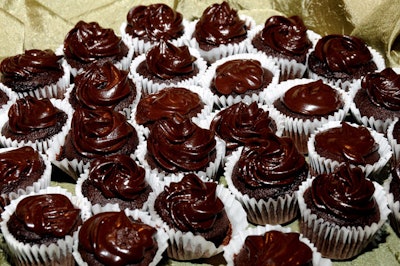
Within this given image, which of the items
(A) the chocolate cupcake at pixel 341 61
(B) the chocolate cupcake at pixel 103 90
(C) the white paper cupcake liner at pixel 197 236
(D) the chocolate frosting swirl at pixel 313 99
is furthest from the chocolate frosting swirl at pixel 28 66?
(A) the chocolate cupcake at pixel 341 61

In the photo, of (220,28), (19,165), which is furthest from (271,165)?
(220,28)

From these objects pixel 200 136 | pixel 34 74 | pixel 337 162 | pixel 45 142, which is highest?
pixel 200 136

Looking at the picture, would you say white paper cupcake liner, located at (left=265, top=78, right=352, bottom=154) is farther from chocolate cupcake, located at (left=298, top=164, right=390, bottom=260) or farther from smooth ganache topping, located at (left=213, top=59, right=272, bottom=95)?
chocolate cupcake, located at (left=298, top=164, right=390, bottom=260)

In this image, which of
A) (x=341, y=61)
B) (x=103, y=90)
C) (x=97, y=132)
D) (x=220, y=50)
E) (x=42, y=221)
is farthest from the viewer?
(x=220, y=50)

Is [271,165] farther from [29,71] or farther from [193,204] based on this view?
[29,71]

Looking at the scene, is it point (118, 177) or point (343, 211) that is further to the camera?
point (118, 177)

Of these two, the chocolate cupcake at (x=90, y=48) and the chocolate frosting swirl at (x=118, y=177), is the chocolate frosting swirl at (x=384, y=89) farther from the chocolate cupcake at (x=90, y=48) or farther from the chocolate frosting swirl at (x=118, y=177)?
the chocolate cupcake at (x=90, y=48)

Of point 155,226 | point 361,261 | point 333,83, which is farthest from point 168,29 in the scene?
point 361,261

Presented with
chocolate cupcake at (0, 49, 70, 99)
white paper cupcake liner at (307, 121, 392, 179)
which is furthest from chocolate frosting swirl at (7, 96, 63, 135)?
white paper cupcake liner at (307, 121, 392, 179)
